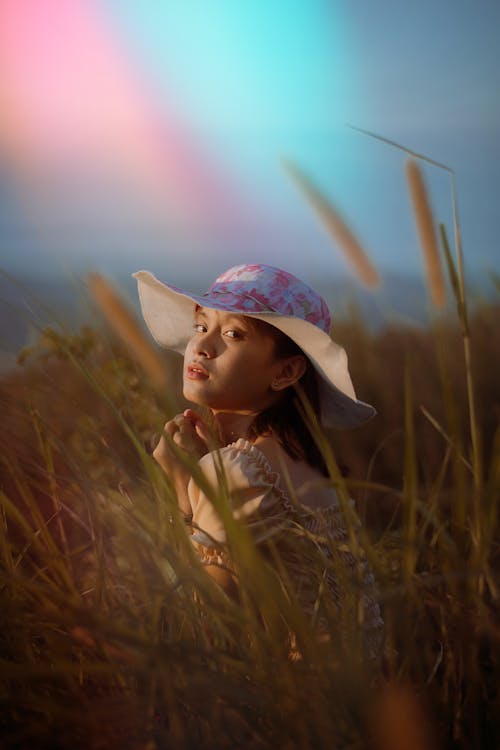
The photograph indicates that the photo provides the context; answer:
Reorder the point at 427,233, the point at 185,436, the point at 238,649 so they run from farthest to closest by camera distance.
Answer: the point at 185,436, the point at 427,233, the point at 238,649

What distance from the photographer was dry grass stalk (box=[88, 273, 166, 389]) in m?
1.31

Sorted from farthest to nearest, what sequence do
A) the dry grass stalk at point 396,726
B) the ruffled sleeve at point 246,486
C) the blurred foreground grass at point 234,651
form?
the ruffled sleeve at point 246,486 < the blurred foreground grass at point 234,651 < the dry grass stalk at point 396,726

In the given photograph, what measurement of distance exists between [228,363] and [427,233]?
0.64 meters

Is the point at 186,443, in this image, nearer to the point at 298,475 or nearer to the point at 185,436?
the point at 185,436

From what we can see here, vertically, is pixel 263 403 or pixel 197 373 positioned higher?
pixel 197 373

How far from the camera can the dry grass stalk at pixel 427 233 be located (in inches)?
52.1

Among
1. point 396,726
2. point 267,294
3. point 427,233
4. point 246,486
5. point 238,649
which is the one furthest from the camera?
point 267,294

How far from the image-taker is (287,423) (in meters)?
1.95

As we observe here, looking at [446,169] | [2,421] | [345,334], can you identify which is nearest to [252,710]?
[2,421]

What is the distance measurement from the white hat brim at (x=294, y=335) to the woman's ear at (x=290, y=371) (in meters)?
0.04

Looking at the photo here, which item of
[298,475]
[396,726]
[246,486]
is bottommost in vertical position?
[298,475]

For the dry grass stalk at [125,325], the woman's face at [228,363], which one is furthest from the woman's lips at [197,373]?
the dry grass stalk at [125,325]

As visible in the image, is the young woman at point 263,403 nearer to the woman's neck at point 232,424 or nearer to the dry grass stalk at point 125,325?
the woman's neck at point 232,424

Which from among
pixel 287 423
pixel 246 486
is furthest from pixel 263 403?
pixel 246 486
